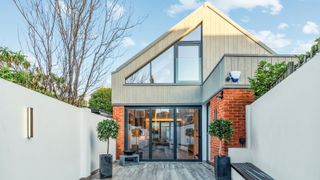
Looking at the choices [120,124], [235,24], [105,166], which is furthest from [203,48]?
[105,166]

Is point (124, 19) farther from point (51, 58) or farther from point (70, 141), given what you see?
point (70, 141)

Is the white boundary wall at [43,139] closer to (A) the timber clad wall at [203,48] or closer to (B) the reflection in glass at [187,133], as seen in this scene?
(A) the timber clad wall at [203,48]

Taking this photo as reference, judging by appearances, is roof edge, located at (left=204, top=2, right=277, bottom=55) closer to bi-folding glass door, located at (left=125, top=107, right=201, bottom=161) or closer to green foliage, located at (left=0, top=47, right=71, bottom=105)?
bi-folding glass door, located at (left=125, top=107, right=201, bottom=161)

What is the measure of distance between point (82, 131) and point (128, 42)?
8.91ft

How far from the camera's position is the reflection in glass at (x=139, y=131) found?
13219mm

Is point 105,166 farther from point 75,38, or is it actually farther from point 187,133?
point 187,133

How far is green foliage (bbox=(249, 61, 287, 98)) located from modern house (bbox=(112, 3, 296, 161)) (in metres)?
5.28

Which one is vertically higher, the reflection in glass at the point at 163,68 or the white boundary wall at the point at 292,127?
the reflection in glass at the point at 163,68

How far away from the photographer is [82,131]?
805cm

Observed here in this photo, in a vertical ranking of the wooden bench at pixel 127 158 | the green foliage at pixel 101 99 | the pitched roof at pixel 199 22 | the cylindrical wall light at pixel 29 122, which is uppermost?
the pitched roof at pixel 199 22

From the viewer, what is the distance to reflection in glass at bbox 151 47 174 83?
43.3 ft

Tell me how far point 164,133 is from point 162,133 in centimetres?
8

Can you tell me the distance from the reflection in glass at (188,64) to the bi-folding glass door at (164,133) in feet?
3.98

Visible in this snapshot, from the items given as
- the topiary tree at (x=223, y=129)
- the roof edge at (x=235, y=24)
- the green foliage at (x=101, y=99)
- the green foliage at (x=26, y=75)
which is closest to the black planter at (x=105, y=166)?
the green foliage at (x=26, y=75)
